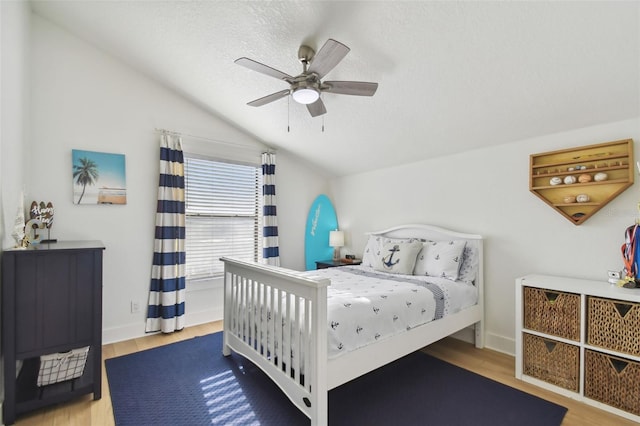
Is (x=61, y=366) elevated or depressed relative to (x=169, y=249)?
depressed

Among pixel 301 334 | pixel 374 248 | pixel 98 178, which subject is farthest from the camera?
pixel 374 248

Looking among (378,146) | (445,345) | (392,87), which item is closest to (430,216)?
(378,146)

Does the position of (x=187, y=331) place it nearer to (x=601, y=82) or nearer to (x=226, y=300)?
(x=226, y=300)

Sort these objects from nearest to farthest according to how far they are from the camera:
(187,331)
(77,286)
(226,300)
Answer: (77,286) < (226,300) < (187,331)

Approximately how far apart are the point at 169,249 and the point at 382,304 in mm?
2384

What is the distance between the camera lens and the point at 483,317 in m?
2.89

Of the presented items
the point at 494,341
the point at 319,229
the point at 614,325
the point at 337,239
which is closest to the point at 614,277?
the point at 614,325

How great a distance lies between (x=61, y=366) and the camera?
203cm

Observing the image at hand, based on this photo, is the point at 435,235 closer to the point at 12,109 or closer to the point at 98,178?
Result: the point at 98,178

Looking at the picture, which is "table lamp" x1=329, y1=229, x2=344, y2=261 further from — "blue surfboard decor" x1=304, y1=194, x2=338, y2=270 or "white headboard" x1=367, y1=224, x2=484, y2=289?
"white headboard" x1=367, y1=224, x2=484, y2=289

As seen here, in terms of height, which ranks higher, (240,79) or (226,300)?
(240,79)

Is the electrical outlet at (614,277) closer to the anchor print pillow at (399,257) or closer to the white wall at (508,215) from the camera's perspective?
the white wall at (508,215)

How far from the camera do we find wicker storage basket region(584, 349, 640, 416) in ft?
5.99

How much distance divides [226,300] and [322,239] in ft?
6.85
